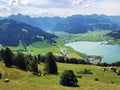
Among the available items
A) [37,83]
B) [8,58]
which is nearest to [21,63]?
[8,58]

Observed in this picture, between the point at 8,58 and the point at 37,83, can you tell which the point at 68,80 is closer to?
the point at 37,83

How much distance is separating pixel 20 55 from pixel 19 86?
220 ft

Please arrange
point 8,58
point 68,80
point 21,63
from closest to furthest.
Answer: point 68,80 → point 8,58 → point 21,63

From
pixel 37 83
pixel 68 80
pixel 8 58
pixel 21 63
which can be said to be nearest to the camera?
pixel 37 83

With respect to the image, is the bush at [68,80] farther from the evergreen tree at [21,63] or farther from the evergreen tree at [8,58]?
the evergreen tree at [8,58]

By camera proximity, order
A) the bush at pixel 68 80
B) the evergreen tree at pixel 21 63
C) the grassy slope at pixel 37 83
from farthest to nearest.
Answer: the evergreen tree at pixel 21 63 → the bush at pixel 68 80 → the grassy slope at pixel 37 83

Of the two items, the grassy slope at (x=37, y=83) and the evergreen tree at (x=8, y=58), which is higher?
the evergreen tree at (x=8, y=58)

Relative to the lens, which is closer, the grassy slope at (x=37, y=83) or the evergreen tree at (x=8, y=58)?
the grassy slope at (x=37, y=83)

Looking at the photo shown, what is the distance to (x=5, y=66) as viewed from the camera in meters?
140

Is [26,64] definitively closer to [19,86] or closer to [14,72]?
[14,72]

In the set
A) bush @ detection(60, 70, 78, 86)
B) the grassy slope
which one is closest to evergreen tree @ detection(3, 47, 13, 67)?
the grassy slope

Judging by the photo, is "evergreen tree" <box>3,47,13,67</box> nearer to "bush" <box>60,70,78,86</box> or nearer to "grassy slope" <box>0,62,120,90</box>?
"grassy slope" <box>0,62,120,90</box>

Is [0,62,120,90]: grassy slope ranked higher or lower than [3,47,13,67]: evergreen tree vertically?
lower

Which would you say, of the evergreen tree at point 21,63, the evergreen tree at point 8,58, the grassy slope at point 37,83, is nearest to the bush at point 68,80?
the grassy slope at point 37,83
